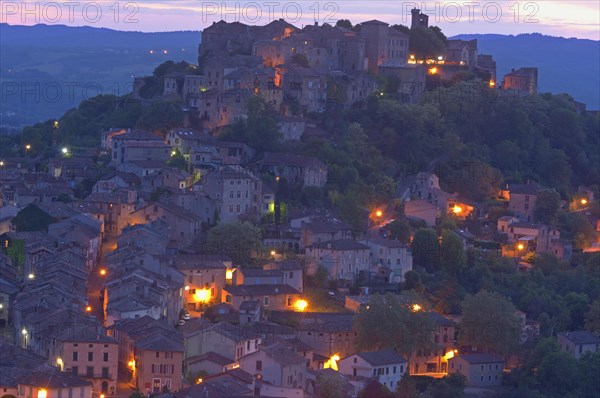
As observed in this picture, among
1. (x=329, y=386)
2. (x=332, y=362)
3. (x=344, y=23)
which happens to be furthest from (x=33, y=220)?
(x=344, y=23)

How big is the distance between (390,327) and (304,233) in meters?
6.76

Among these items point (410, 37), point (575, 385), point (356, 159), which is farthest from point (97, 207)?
point (410, 37)

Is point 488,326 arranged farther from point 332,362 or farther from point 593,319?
point 593,319

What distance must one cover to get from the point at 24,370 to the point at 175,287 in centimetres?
759

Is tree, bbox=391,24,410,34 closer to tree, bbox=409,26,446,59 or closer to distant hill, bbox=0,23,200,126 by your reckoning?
tree, bbox=409,26,446,59

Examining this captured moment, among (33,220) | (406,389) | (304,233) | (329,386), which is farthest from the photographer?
(304,233)

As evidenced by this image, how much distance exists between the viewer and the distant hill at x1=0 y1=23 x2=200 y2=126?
275 feet

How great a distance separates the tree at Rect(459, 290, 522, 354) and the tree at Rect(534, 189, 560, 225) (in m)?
12.1

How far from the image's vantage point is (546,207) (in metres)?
54.7

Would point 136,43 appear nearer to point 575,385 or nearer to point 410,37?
point 410,37

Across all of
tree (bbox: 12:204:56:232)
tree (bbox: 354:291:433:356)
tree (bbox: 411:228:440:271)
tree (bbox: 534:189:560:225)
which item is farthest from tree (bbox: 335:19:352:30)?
tree (bbox: 354:291:433:356)

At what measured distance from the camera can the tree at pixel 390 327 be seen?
4016 cm

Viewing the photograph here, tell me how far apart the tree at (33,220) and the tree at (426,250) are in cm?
1093

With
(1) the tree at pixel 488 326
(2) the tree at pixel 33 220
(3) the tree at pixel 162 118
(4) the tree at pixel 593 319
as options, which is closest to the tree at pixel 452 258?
(4) the tree at pixel 593 319
